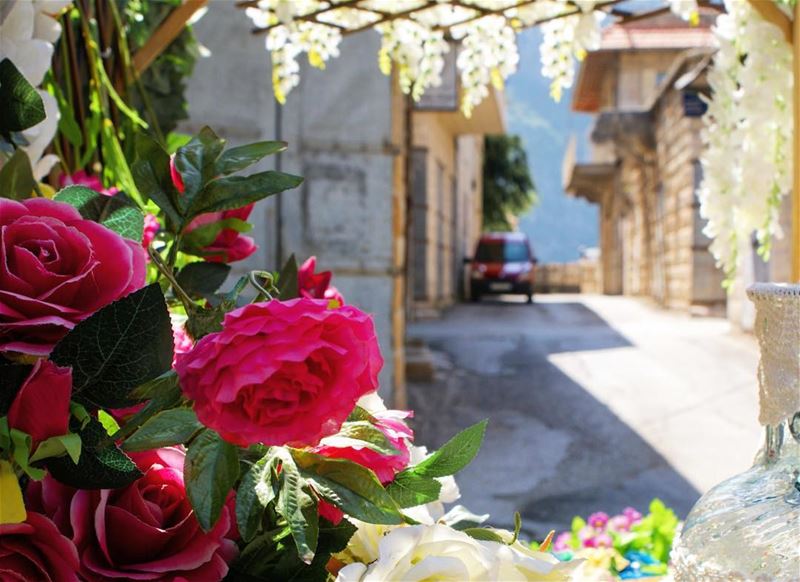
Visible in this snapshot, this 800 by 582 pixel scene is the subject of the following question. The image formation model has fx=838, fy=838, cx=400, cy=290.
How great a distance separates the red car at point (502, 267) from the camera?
1733 centimetres

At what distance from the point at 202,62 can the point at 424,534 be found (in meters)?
4.79

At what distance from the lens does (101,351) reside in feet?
1.90

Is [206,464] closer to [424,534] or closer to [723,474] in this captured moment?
[424,534]

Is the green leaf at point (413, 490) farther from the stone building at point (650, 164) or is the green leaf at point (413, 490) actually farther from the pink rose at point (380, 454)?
the stone building at point (650, 164)

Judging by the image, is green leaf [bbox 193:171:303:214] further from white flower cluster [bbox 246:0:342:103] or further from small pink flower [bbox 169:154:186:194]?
white flower cluster [bbox 246:0:342:103]

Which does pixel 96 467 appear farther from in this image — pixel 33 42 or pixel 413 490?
pixel 33 42

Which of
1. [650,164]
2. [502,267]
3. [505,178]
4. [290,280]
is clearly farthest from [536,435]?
[505,178]

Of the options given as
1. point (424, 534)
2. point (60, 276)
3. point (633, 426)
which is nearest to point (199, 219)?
point (60, 276)

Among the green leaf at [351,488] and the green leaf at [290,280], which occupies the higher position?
the green leaf at [290,280]

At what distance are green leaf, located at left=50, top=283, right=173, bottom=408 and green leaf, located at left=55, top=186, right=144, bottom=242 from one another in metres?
0.14

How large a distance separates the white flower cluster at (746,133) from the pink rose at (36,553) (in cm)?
154

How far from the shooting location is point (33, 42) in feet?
2.87

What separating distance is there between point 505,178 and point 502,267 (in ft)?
30.9

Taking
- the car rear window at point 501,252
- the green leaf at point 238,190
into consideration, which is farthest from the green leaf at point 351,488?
the car rear window at point 501,252
